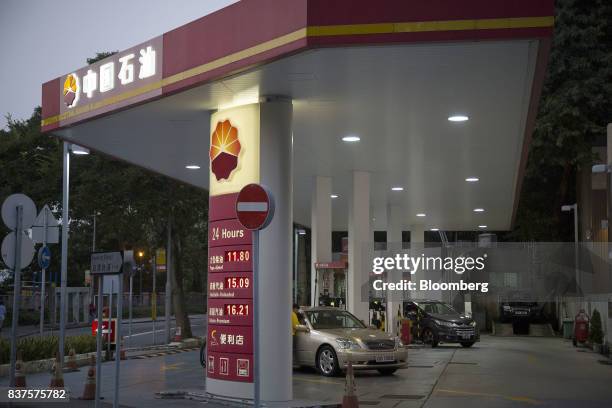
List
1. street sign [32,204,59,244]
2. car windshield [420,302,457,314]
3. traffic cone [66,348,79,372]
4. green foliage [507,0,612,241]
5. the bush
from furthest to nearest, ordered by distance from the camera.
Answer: green foliage [507,0,612,241] < car windshield [420,302,457,314] < the bush < traffic cone [66,348,79,372] < street sign [32,204,59,244]

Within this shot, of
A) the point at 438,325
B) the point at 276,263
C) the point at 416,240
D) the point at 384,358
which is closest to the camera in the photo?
the point at 276,263

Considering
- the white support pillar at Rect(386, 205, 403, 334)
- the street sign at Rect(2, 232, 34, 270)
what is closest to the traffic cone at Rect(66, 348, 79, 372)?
the street sign at Rect(2, 232, 34, 270)

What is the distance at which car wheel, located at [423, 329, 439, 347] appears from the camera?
3044cm

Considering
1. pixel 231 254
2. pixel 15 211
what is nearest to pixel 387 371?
pixel 231 254

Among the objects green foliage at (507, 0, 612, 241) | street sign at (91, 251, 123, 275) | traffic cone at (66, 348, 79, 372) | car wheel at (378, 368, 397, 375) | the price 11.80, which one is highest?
green foliage at (507, 0, 612, 241)

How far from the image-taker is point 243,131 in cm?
1429

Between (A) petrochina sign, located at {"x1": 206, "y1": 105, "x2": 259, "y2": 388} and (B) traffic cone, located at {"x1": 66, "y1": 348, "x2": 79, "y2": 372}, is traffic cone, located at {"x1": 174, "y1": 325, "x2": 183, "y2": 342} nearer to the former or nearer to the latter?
(B) traffic cone, located at {"x1": 66, "y1": 348, "x2": 79, "y2": 372}

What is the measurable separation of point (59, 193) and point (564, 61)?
23.2 m

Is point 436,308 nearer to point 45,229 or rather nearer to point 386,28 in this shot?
point 45,229

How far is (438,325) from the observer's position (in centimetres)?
3041

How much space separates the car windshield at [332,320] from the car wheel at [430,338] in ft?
34.4

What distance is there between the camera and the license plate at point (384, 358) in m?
18.9

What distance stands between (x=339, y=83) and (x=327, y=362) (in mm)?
7930

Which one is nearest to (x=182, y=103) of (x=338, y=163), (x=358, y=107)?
(x=358, y=107)
